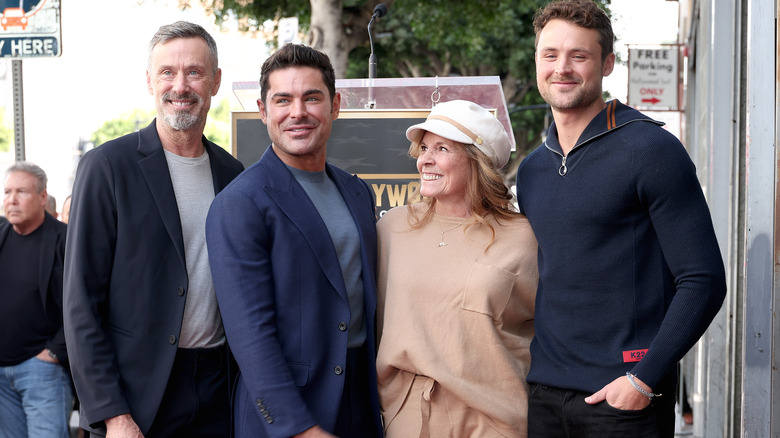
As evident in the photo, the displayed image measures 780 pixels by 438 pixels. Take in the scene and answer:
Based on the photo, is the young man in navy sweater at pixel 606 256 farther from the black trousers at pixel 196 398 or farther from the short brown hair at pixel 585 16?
the black trousers at pixel 196 398

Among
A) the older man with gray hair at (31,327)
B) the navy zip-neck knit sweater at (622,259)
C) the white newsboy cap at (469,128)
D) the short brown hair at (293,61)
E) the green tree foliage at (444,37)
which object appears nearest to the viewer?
the navy zip-neck knit sweater at (622,259)

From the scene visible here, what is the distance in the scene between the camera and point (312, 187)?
317 cm

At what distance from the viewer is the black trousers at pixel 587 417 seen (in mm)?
2797

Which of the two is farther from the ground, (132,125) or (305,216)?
(132,125)

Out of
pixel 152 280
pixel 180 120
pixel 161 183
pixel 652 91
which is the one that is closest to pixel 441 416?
pixel 152 280

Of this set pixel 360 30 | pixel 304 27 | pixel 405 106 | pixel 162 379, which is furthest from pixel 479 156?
pixel 304 27

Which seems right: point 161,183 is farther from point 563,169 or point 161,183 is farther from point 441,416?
point 563,169

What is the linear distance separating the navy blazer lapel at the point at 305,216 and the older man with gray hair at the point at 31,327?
10.6ft

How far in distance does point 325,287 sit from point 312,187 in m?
0.41

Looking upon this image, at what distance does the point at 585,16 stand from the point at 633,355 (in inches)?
45.4

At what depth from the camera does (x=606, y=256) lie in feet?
9.36

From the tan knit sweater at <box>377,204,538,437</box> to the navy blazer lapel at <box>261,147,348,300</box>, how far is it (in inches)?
11.1

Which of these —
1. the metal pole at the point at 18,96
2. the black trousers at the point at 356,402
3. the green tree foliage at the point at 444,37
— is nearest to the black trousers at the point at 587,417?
the black trousers at the point at 356,402

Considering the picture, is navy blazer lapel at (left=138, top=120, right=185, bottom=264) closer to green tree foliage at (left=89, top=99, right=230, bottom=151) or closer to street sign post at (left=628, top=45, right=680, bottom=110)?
street sign post at (left=628, top=45, right=680, bottom=110)
